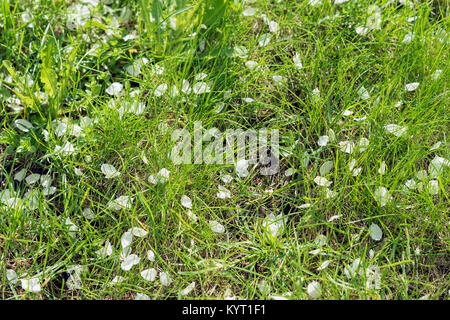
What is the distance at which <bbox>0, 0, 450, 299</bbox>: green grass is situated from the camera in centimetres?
150

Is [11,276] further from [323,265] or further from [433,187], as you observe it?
[433,187]

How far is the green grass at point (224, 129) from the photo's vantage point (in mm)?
1496

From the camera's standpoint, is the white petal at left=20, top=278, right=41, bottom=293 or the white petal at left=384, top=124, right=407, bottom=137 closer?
the white petal at left=20, top=278, right=41, bottom=293

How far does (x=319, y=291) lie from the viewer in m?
1.43

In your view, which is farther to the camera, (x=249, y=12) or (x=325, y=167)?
(x=249, y=12)

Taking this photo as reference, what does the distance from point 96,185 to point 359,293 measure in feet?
3.09

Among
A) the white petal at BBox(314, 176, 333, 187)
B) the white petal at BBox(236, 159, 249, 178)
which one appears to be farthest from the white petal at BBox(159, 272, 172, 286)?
the white petal at BBox(314, 176, 333, 187)

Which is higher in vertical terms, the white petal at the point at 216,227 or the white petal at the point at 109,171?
the white petal at the point at 109,171

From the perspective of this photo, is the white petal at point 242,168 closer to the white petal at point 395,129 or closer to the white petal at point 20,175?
the white petal at point 395,129

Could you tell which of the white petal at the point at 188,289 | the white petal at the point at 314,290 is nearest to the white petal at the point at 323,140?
the white petal at the point at 314,290

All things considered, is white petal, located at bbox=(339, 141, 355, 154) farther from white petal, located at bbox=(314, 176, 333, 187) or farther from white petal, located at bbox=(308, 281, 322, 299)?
white petal, located at bbox=(308, 281, 322, 299)

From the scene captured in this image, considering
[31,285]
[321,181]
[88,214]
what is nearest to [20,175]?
[88,214]

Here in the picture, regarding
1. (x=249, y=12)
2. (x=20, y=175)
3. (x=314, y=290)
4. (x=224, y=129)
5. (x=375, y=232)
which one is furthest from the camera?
(x=249, y=12)

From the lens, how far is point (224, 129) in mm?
1742
